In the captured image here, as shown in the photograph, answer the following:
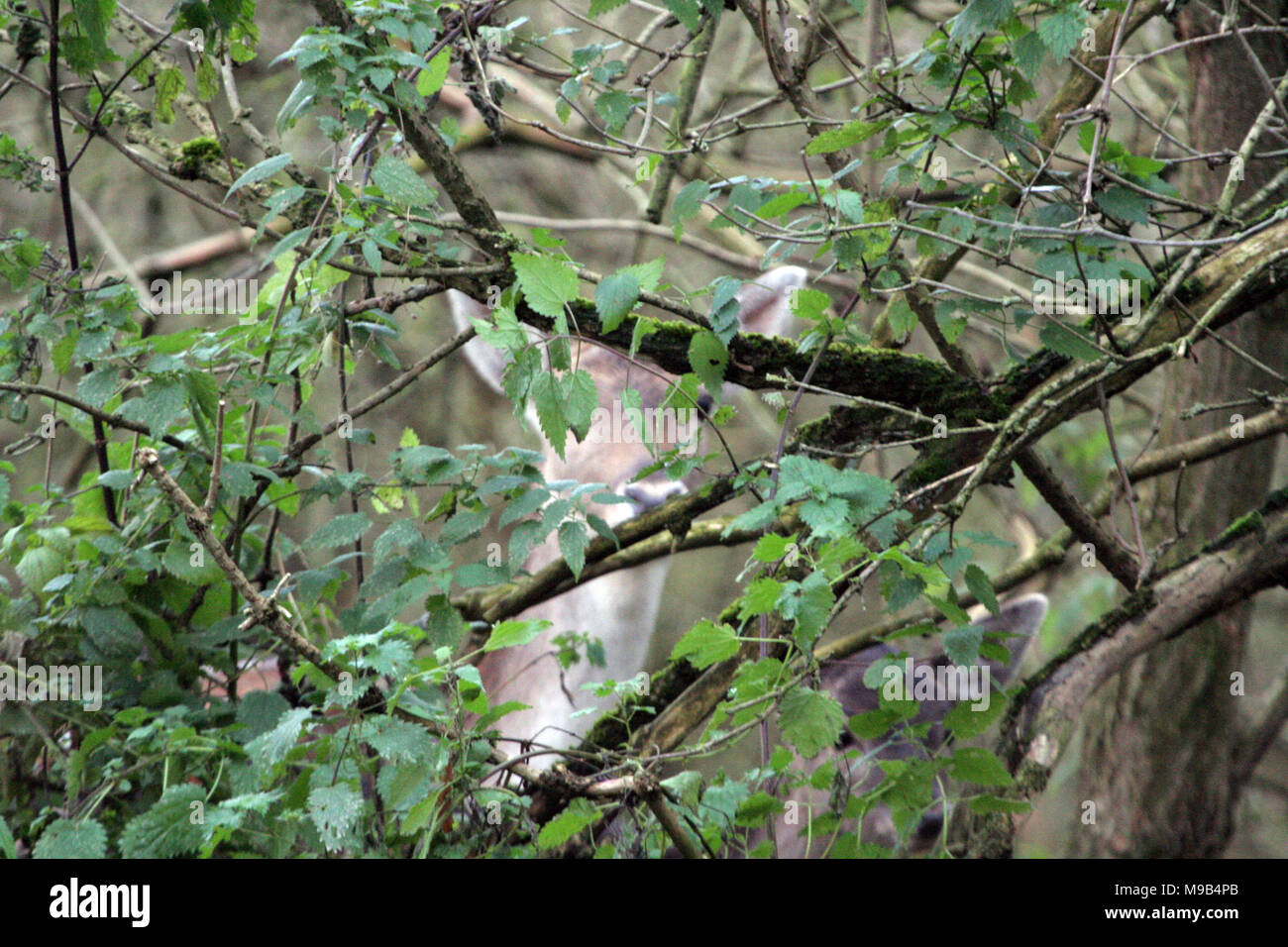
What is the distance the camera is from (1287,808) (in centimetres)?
621

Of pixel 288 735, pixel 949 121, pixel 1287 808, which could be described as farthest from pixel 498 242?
pixel 1287 808

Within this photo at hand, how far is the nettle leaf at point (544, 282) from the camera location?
1.36 m

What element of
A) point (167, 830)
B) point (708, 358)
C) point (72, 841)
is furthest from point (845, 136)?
point (72, 841)

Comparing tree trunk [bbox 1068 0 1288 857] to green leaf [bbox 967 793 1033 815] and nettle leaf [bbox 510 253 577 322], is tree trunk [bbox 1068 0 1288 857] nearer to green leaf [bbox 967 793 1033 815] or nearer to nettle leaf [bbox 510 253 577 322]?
green leaf [bbox 967 793 1033 815]

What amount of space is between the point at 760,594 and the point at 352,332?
0.84 m

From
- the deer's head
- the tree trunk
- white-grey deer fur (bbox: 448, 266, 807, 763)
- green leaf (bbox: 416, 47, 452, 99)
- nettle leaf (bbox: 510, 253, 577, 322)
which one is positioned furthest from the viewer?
the tree trunk

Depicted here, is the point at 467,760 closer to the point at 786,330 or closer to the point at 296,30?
the point at 786,330

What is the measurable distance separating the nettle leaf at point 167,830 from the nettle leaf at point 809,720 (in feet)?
A: 2.39

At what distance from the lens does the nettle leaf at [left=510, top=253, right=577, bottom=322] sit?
4.45 feet

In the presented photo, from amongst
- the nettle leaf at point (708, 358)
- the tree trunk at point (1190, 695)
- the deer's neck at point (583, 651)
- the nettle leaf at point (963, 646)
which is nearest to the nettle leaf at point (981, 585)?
the nettle leaf at point (963, 646)

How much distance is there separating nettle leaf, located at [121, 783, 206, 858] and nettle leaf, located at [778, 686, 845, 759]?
728 millimetres

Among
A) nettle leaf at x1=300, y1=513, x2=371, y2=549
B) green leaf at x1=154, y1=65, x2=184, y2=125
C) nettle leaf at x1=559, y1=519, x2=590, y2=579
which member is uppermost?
green leaf at x1=154, y1=65, x2=184, y2=125

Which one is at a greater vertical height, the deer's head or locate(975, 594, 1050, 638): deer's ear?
the deer's head

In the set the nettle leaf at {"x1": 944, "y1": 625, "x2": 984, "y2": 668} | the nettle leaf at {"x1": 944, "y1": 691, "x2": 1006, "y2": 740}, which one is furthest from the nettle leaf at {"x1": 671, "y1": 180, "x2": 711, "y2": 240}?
the nettle leaf at {"x1": 944, "y1": 691, "x2": 1006, "y2": 740}
